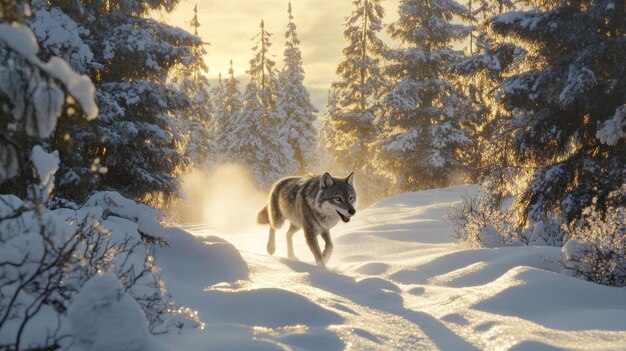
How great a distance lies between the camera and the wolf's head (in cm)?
883

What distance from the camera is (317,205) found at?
30.3 ft

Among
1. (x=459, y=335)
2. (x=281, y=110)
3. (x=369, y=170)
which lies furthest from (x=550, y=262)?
(x=281, y=110)

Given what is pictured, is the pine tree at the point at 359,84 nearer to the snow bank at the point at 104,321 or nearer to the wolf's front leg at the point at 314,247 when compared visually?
the wolf's front leg at the point at 314,247

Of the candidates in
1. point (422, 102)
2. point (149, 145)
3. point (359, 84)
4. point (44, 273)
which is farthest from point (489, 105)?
point (359, 84)

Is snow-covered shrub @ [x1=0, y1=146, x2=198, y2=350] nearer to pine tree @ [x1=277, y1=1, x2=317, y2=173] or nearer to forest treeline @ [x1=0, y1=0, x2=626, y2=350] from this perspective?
forest treeline @ [x1=0, y1=0, x2=626, y2=350]

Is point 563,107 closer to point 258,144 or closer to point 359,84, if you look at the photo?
point 359,84

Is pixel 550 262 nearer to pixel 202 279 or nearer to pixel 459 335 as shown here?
pixel 459 335

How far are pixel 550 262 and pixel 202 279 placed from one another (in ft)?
16.2

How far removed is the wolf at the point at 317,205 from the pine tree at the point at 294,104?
36310 mm

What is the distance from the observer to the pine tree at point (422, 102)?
25.7 m

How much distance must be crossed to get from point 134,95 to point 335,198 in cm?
553

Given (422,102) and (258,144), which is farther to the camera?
(258,144)

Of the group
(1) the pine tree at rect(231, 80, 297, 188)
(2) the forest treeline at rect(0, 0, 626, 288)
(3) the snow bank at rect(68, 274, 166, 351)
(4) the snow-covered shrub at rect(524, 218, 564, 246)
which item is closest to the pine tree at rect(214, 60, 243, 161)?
(1) the pine tree at rect(231, 80, 297, 188)

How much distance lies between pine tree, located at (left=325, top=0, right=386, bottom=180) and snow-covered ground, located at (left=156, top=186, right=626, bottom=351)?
25615mm
